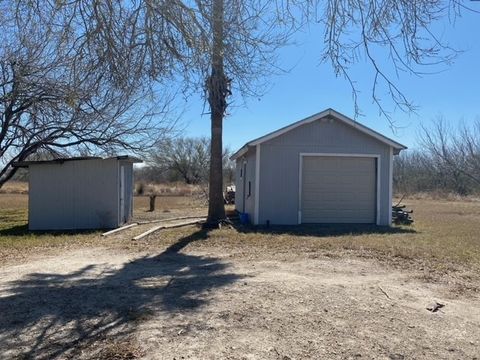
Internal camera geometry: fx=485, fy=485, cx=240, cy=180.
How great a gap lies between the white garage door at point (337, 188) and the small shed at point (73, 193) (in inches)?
247

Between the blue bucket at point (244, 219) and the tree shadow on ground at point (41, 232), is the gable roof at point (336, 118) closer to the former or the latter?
the blue bucket at point (244, 219)

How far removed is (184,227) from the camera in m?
14.9

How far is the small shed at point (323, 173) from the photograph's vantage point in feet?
53.6

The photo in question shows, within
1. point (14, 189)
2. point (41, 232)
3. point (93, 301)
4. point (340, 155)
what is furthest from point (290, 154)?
point (14, 189)

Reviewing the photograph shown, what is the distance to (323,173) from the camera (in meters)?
16.6

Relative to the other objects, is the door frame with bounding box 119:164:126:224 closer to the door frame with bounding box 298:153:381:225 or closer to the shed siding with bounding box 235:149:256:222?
the shed siding with bounding box 235:149:256:222

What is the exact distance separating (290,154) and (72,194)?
7.48m

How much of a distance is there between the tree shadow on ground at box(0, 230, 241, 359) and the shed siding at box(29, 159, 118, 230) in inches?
305

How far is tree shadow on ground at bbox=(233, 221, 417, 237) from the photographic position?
46.0ft

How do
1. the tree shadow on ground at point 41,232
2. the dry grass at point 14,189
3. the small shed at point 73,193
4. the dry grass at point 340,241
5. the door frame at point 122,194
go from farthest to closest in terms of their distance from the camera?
the dry grass at point 14,189, the door frame at point 122,194, the small shed at point 73,193, the tree shadow on ground at point 41,232, the dry grass at point 340,241

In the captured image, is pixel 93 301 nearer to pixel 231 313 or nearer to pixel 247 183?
pixel 231 313

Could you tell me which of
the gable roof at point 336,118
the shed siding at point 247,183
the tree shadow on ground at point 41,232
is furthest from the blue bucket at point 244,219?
the tree shadow on ground at point 41,232

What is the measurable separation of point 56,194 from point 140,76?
1113cm

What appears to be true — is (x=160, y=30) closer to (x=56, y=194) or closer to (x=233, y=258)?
(x=233, y=258)
